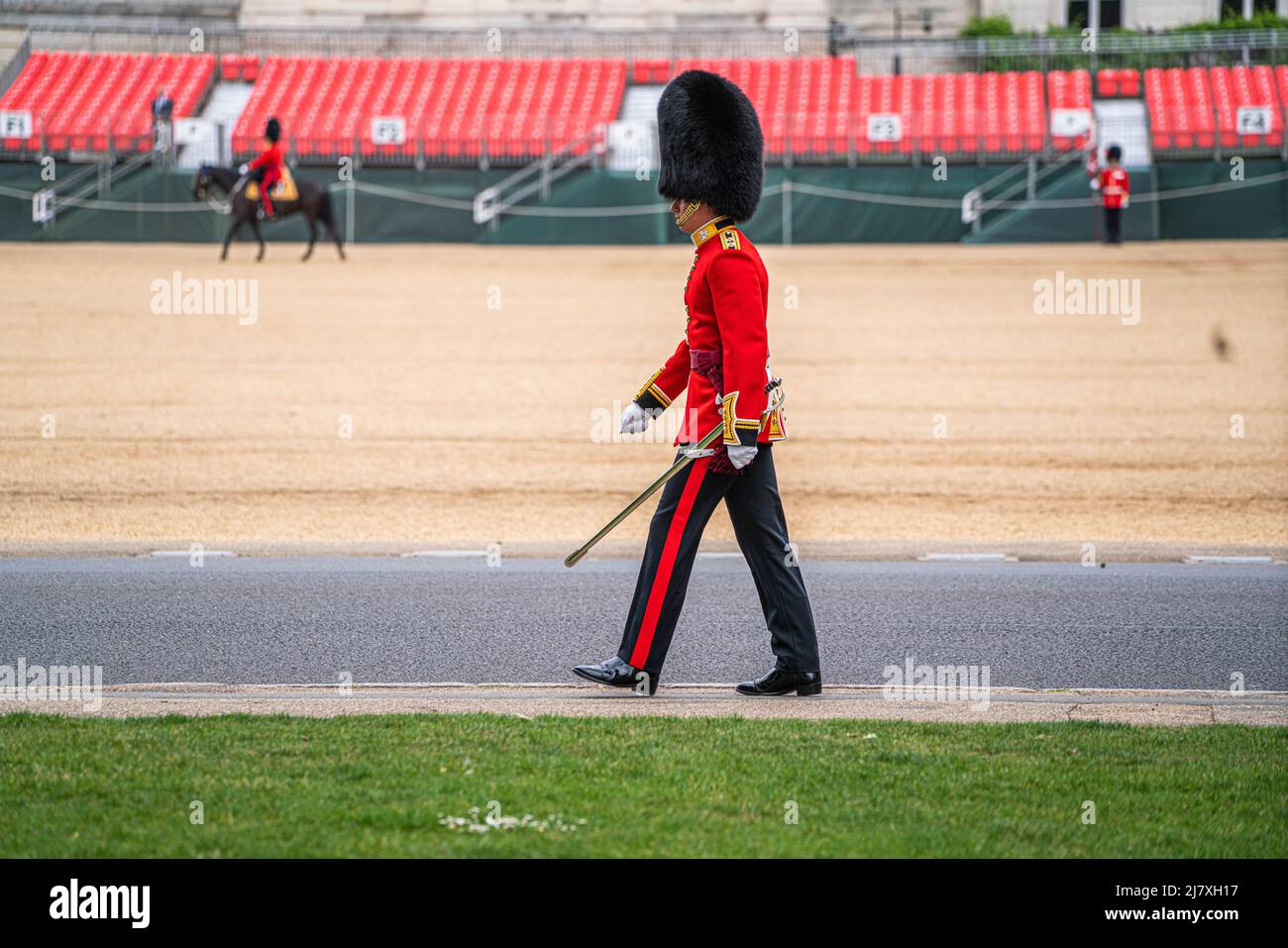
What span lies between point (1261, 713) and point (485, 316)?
50.5 feet

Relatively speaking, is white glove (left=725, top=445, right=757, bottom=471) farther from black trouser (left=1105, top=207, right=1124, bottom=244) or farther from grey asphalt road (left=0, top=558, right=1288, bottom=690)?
black trouser (left=1105, top=207, right=1124, bottom=244)

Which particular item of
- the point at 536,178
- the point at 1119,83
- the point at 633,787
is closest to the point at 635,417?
the point at 633,787

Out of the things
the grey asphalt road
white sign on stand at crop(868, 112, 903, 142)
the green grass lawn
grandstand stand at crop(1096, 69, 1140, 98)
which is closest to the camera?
the green grass lawn

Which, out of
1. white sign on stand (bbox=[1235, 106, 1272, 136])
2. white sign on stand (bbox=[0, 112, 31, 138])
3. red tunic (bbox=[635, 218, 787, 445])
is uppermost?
white sign on stand (bbox=[0, 112, 31, 138])

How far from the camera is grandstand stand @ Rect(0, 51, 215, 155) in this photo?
3522 centimetres

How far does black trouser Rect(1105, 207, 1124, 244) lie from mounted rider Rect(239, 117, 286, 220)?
14220mm

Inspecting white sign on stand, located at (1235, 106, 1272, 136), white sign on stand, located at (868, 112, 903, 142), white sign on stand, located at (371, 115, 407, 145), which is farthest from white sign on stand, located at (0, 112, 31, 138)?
white sign on stand, located at (1235, 106, 1272, 136)

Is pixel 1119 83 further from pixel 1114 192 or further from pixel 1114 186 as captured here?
pixel 1114 192

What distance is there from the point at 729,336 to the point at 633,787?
5.73 ft

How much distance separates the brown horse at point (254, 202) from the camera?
27531 mm

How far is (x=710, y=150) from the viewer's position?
6.04 m

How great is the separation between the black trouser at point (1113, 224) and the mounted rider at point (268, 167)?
14220mm
